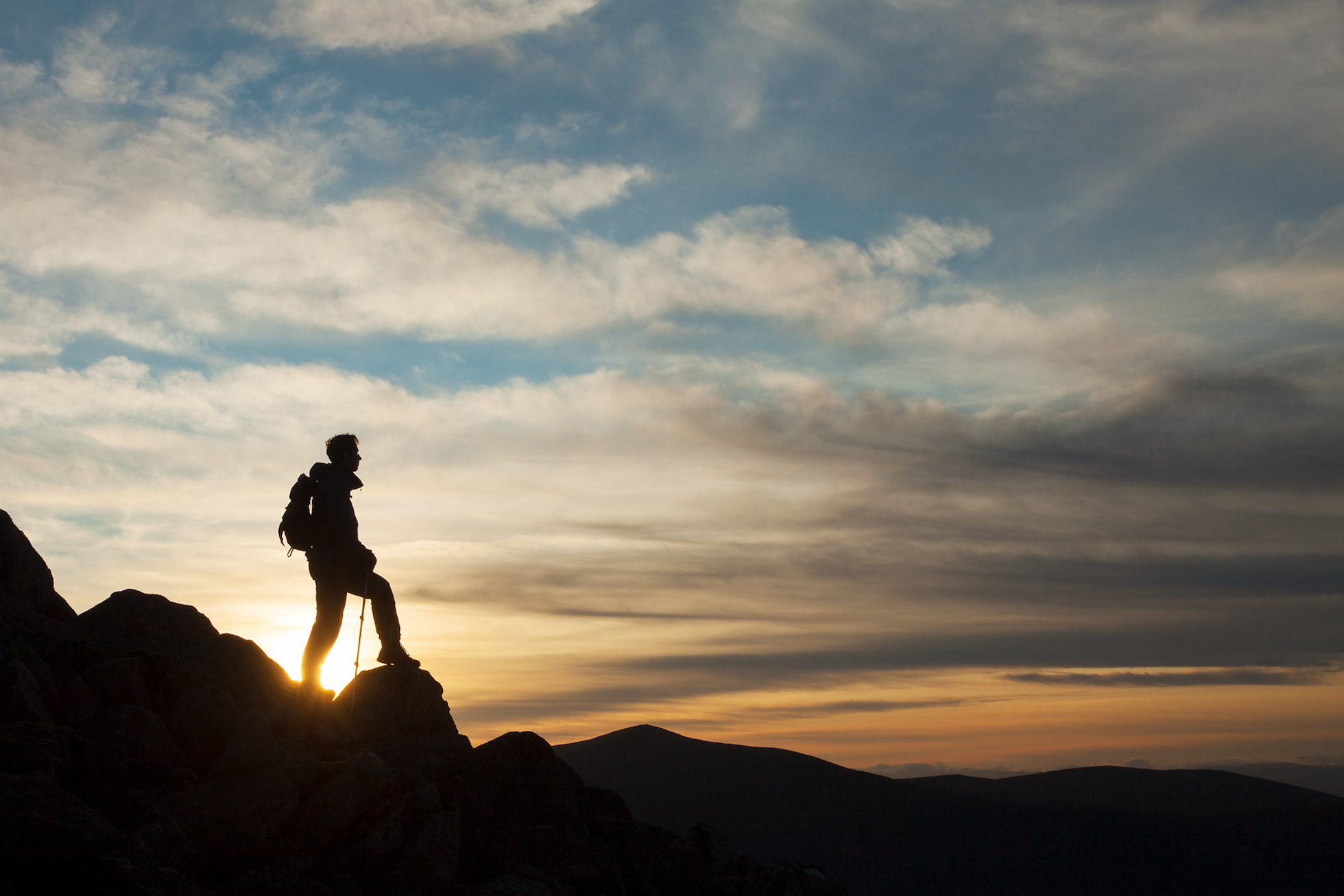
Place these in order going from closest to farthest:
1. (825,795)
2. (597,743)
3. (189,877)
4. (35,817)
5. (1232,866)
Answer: (35,817), (189,877), (1232,866), (825,795), (597,743)

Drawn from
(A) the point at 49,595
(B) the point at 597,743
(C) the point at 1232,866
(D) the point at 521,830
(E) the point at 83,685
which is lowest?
(C) the point at 1232,866

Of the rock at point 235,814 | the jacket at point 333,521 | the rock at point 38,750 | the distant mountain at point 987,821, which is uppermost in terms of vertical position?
the jacket at point 333,521

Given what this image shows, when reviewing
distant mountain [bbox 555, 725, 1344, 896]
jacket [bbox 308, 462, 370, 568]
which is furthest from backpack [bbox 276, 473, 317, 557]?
distant mountain [bbox 555, 725, 1344, 896]

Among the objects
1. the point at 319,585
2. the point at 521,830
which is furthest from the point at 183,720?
the point at 521,830

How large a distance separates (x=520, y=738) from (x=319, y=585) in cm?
402

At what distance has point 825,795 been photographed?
97.3 metres

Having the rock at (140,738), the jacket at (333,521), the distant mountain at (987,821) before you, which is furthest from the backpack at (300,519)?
the distant mountain at (987,821)

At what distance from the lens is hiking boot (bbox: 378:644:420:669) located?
1759 cm

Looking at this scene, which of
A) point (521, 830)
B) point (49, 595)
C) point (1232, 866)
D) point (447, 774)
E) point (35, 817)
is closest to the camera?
point (35, 817)

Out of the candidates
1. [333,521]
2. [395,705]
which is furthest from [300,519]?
[395,705]

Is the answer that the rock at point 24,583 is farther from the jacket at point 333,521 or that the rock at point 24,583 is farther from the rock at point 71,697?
the jacket at point 333,521

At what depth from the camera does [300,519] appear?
15820 mm

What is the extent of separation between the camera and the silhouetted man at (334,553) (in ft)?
Answer: 51.8

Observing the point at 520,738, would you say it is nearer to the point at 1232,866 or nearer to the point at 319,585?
the point at 319,585
